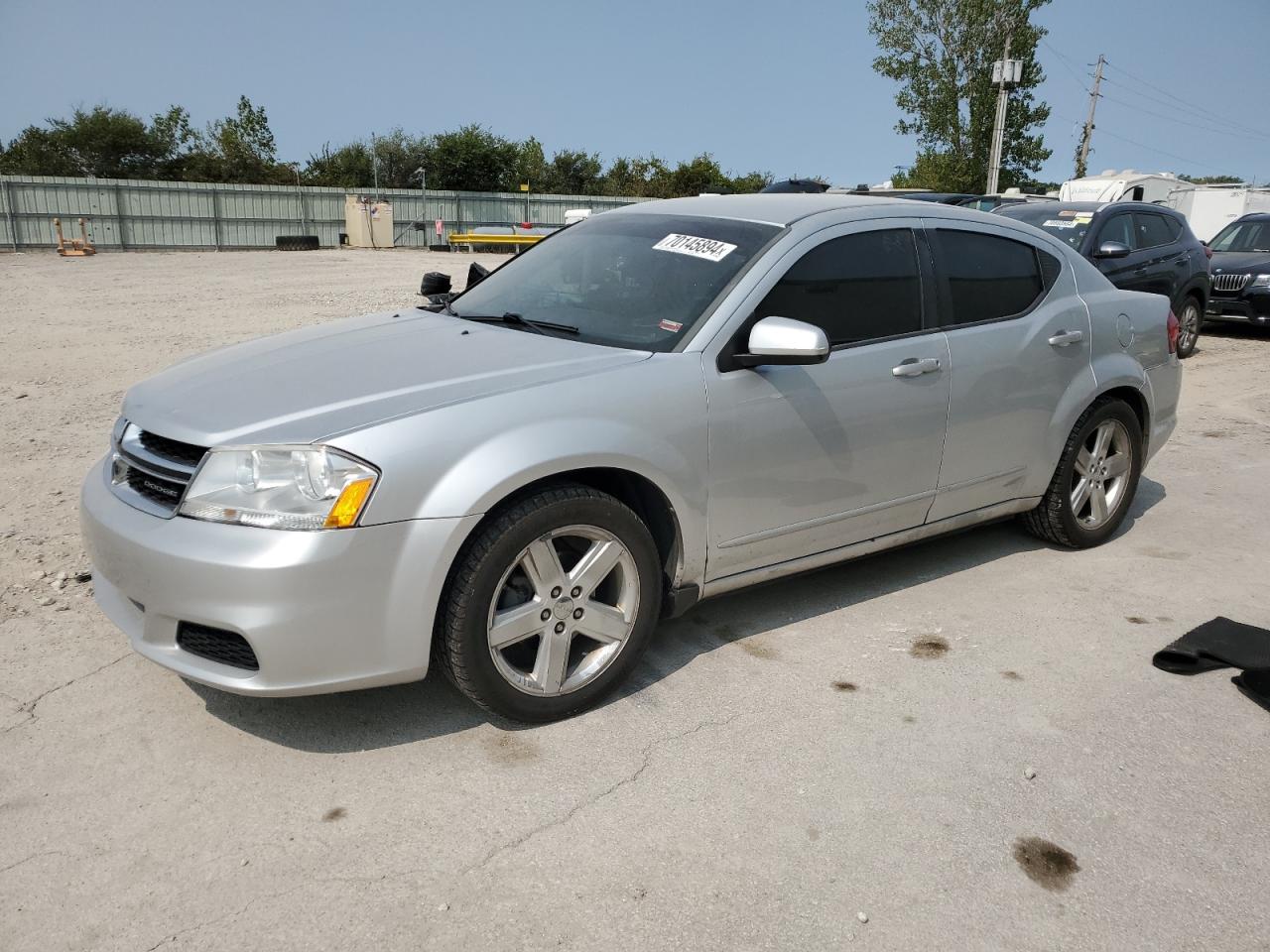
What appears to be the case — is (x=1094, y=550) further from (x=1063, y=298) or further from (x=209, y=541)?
(x=209, y=541)

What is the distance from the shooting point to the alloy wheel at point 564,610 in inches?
124

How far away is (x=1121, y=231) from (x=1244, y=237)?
4886mm

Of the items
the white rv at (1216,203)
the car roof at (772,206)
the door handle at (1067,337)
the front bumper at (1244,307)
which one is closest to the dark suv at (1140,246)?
the front bumper at (1244,307)

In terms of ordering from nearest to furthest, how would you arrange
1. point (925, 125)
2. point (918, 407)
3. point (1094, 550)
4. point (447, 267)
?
point (918, 407) < point (1094, 550) < point (447, 267) < point (925, 125)

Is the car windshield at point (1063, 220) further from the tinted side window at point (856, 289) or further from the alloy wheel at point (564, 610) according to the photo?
the alloy wheel at point (564, 610)

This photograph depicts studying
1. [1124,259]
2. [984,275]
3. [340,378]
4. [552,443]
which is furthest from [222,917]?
[1124,259]

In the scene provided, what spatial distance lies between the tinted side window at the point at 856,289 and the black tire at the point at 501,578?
3.20ft

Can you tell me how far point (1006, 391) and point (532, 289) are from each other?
6.68 ft

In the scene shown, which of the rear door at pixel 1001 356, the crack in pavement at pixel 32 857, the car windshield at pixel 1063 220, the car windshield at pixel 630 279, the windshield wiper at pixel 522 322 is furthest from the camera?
the car windshield at pixel 1063 220

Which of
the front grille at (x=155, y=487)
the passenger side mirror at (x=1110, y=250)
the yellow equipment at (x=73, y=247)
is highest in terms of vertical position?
the passenger side mirror at (x=1110, y=250)

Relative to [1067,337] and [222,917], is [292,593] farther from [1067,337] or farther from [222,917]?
[1067,337]

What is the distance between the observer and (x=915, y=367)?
4043 millimetres

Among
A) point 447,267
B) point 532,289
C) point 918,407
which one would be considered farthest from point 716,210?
point 447,267

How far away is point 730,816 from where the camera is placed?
9.38 ft
